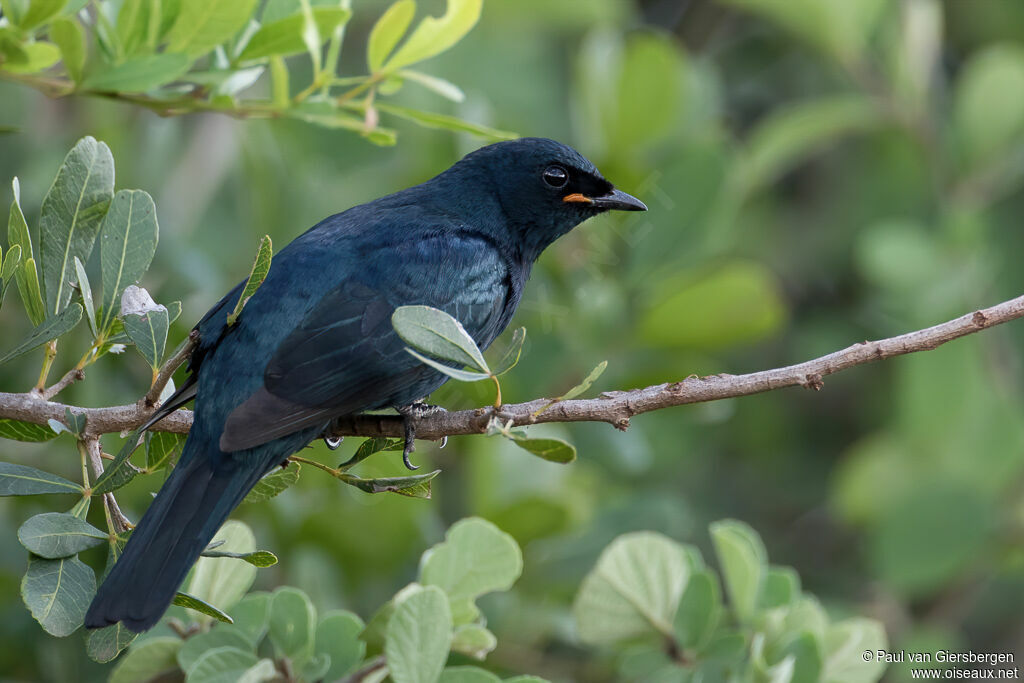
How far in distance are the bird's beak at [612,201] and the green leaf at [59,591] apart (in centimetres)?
206

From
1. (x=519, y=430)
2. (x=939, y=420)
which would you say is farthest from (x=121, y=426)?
(x=939, y=420)

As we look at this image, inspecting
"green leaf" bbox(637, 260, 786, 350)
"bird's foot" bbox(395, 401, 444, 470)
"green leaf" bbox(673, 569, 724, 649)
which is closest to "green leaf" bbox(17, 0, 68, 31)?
"bird's foot" bbox(395, 401, 444, 470)

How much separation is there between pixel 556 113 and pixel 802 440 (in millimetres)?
2191

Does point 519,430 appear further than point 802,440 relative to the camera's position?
No

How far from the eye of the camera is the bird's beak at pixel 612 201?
151 inches

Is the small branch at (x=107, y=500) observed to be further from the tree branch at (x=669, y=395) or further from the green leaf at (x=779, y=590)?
the green leaf at (x=779, y=590)

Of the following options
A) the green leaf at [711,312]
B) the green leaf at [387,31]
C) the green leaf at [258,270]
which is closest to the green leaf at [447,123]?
the green leaf at [387,31]

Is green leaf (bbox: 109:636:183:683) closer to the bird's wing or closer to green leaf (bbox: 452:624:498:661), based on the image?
the bird's wing

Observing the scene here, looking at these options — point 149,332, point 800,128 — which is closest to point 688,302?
point 800,128

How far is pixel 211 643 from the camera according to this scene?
2.74 m

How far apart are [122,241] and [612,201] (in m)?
1.77

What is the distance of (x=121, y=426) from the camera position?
2.59m

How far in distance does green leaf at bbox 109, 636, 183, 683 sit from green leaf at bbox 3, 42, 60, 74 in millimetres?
1346

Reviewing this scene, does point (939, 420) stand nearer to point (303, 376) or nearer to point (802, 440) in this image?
point (802, 440)
